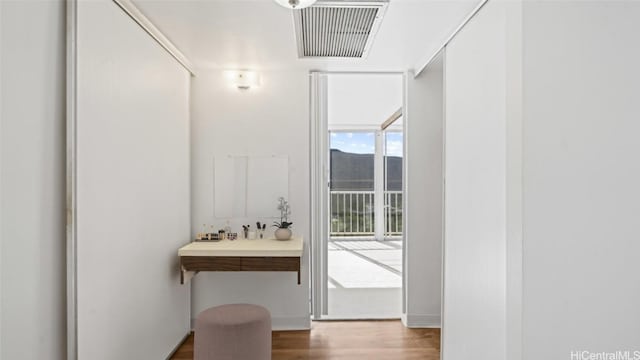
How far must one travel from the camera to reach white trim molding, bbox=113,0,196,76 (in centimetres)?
212

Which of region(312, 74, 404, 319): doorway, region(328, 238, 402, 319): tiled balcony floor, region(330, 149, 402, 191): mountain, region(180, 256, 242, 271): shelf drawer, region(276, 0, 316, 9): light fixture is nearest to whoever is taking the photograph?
region(276, 0, 316, 9): light fixture

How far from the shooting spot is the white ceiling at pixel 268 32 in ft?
7.27

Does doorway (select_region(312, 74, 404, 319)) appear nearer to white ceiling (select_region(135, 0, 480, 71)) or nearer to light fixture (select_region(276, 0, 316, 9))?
white ceiling (select_region(135, 0, 480, 71))

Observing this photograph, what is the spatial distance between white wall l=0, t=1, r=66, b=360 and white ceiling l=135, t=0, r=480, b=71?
79 cm

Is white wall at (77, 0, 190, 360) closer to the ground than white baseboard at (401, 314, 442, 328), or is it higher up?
higher up

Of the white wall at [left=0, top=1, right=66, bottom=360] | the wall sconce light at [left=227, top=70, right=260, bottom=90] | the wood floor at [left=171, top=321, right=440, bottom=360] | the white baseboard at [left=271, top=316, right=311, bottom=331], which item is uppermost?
the wall sconce light at [left=227, top=70, right=260, bottom=90]


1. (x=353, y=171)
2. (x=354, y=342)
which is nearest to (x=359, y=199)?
(x=353, y=171)

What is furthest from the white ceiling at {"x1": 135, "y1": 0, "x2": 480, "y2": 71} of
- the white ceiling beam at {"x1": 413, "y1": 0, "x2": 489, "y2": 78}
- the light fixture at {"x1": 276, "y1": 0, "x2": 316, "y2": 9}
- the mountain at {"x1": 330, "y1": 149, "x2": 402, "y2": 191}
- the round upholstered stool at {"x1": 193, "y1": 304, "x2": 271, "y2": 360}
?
the mountain at {"x1": 330, "y1": 149, "x2": 402, "y2": 191}

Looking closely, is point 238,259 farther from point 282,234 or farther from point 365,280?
point 365,280

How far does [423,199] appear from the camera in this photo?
3475 mm

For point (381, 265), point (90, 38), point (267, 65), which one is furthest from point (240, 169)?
point (381, 265)

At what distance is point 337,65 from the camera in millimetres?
3336

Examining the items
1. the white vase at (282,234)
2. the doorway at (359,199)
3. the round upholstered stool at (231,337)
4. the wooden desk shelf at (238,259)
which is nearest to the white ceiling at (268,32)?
the doorway at (359,199)

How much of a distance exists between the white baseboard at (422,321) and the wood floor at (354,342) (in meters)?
0.07
